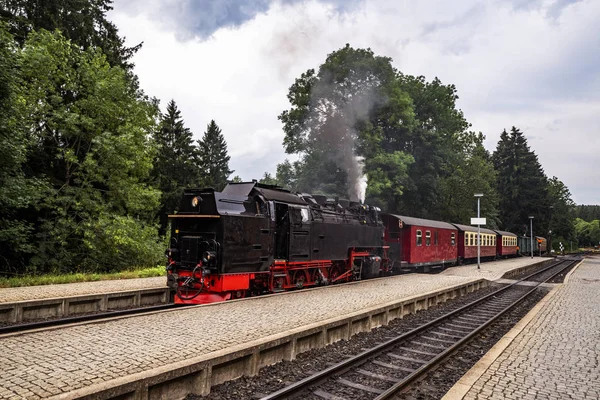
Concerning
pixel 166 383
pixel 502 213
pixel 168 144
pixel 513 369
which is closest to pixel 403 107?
pixel 168 144

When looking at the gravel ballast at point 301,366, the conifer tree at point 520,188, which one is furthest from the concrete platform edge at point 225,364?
the conifer tree at point 520,188

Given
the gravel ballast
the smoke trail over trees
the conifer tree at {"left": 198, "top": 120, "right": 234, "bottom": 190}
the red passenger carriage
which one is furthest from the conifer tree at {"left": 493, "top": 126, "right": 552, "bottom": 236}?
the gravel ballast

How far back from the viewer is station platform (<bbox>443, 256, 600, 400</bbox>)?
491 cm

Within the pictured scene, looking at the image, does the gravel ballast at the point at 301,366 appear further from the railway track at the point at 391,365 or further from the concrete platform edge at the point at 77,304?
the concrete platform edge at the point at 77,304

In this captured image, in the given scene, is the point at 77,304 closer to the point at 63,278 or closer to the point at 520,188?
the point at 63,278

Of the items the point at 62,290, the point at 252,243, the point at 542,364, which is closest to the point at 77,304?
the point at 62,290

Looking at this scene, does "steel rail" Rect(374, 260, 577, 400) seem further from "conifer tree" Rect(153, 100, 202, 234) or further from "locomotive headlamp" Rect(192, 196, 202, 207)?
"conifer tree" Rect(153, 100, 202, 234)

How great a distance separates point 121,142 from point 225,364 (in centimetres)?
1541

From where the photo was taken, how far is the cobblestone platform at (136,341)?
14.9 feet

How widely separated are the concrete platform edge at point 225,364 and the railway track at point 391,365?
0.86 meters

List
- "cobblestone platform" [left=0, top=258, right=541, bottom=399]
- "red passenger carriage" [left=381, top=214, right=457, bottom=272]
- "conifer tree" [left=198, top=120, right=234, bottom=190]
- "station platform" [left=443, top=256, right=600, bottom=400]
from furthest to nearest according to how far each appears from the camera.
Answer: "conifer tree" [left=198, top=120, right=234, bottom=190]
"red passenger carriage" [left=381, top=214, right=457, bottom=272]
"station platform" [left=443, top=256, right=600, bottom=400]
"cobblestone platform" [left=0, top=258, right=541, bottom=399]

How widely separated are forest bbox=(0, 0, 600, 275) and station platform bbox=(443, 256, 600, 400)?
1431 cm

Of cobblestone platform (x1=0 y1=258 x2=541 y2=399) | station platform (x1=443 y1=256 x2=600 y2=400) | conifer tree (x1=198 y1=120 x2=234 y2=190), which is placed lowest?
station platform (x1=443 y1=256 x2=600 y2=400)

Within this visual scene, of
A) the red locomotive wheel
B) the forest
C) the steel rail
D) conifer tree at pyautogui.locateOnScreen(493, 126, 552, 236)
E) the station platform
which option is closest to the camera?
the station platform
